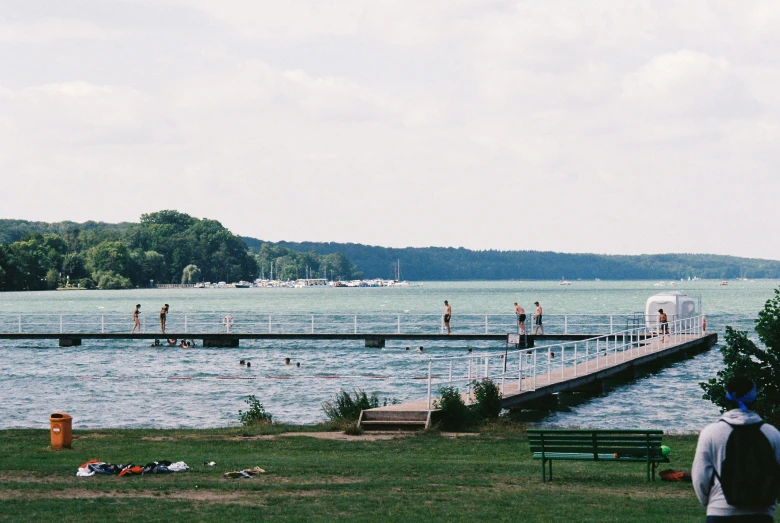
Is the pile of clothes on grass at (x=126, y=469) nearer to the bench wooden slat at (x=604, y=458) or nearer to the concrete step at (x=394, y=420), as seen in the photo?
the bench wooden slat at (x=604, y=458)

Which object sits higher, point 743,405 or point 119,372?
point 743,405

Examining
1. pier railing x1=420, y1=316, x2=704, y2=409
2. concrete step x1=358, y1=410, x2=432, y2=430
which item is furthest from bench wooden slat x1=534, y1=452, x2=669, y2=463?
pier railing x1=420, y1=316, x2=704, y2=409

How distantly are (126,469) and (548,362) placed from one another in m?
17.9

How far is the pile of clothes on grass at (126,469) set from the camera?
15.4m

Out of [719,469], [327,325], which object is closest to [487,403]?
[719,469]

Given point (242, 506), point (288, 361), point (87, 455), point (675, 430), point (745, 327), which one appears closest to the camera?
point (242, 506)

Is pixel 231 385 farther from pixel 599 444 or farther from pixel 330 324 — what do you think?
pixel 330 324

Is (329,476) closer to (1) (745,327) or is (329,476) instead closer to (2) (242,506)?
(2) (242,506)

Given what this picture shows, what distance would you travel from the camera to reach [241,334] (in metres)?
58.5

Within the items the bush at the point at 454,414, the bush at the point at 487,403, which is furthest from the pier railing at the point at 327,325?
the bush at the point at 454,414

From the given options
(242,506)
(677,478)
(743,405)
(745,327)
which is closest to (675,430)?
A: (677,478)

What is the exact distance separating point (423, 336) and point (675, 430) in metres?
29.5

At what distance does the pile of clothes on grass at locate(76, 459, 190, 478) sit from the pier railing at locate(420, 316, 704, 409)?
8137 mm

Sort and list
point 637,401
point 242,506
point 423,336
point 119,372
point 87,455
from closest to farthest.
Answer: point 242,506, point 87,455, point 637,401, point 119,372, point 423,336
